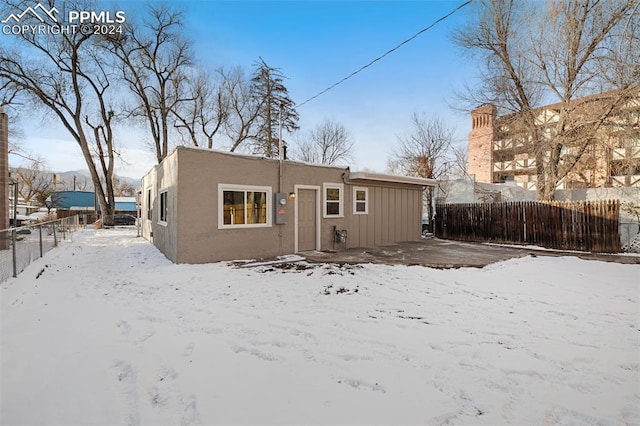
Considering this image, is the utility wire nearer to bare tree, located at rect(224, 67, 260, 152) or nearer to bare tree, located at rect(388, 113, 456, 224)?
bare tree, located at rect(388, 113, 456, 224)

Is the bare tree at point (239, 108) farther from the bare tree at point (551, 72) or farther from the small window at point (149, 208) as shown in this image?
the bare tree at point (551, 72)

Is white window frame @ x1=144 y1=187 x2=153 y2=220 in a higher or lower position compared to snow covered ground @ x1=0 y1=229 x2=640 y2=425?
higher

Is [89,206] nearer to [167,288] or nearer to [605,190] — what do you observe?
[167,288]

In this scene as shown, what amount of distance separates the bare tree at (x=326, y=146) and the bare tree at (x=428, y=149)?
21.1 ft

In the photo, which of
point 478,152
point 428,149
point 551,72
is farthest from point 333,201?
point 478,152

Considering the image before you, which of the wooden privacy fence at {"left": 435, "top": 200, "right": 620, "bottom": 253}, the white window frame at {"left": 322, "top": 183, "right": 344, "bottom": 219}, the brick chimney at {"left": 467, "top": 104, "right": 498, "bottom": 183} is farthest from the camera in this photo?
the brick chimney at {"left": 467, "top": 104, "right": 498, "bottom": 183}

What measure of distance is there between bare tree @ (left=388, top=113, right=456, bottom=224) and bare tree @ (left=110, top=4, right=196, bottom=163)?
16552mm

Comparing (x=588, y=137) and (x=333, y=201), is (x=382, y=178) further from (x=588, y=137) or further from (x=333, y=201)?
Result: (x=588, y=137)

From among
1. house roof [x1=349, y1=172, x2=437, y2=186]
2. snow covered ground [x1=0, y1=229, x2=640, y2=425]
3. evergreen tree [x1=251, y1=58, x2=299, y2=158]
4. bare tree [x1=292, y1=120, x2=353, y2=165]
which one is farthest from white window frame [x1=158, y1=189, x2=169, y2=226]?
bare tree [x1=292, y1=120, x2=353, y2=165]

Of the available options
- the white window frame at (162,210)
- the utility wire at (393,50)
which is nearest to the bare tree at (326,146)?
the utility wire at (393,50)

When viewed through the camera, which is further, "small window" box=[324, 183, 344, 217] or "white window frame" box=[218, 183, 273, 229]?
"small window" box=[324, 183, 344, 217]

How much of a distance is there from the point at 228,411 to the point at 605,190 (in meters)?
21.7

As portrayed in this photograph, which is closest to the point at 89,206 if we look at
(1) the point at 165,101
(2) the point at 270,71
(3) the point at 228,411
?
(1) the point at 165,101

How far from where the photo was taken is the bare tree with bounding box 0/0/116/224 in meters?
17.2
